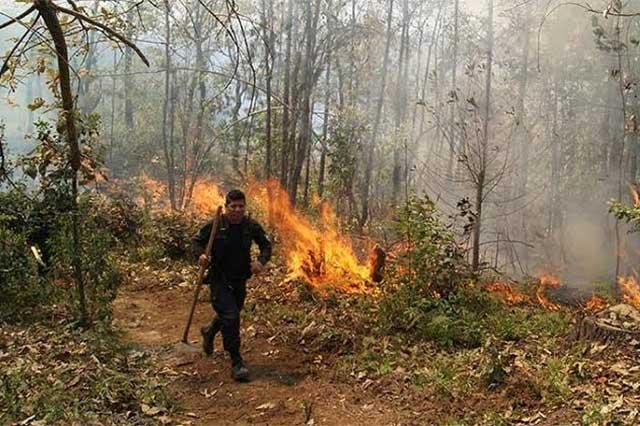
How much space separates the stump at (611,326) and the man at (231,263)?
332 centimetres

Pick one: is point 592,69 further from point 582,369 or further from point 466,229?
point 582,369

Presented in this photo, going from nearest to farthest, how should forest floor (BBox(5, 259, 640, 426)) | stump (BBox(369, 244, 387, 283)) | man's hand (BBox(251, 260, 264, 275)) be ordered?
forest floor (BBox(5, 259, 640, 426)), man's hand (BBox(251, 260, 264, 275)), stump (BBox(369, 244, 387, 283))

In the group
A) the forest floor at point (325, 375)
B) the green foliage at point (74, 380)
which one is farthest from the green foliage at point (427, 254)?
the green foliage at point (74, 380)

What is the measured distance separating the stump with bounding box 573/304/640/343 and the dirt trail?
2.13 m

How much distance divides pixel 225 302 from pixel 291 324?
1.96 meters

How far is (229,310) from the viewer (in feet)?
20.7

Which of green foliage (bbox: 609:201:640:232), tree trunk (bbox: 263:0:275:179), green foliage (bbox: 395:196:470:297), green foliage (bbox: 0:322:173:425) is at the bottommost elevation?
green foliage (bbox: 0:322:173:425)

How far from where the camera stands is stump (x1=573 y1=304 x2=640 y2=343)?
5672 millimetres

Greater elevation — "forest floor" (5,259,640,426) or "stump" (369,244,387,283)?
"stump" (369,244,387,283)

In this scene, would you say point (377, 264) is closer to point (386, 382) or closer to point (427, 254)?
point (427, 254)

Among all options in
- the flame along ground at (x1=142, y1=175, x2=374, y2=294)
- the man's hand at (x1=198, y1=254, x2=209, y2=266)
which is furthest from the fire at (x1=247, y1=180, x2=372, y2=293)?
the man's hand at (x1=198, y1=254, x2=209, y2=266)

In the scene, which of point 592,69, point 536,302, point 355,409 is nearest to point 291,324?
point 355,409

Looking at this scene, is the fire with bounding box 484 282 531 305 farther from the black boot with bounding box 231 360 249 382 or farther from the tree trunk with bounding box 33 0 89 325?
the tree trunk with bounding box 33 0 89 325

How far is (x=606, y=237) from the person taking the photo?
27.1m
